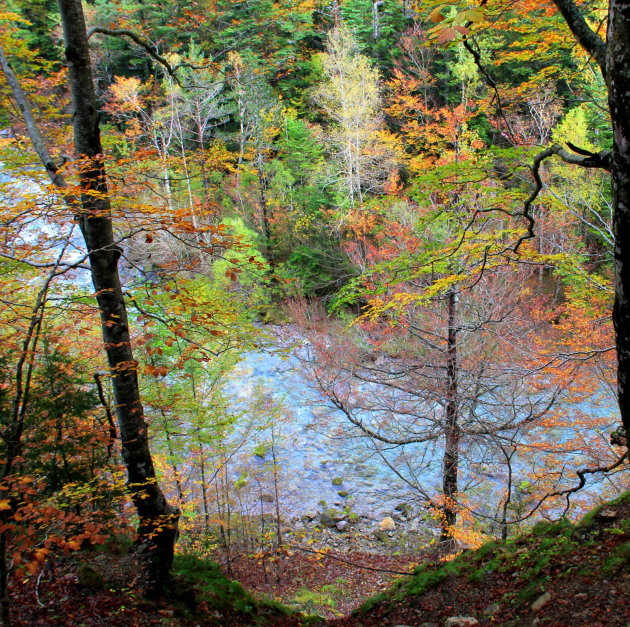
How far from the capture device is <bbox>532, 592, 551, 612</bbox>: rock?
2816 millimetres

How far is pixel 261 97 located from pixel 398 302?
716 inches

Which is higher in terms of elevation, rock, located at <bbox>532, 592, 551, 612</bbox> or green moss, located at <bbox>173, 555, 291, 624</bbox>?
rock, located at <bbox>532, 592, 551, 612</bbox>

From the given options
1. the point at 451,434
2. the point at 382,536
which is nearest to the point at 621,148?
the point at 451,434

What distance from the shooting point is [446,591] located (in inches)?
154

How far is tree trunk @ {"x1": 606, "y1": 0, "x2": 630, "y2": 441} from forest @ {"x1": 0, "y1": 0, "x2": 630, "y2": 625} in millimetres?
12

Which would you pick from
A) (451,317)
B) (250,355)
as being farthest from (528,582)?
(250,355)

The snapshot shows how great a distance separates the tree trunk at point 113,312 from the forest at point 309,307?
0.08 ft

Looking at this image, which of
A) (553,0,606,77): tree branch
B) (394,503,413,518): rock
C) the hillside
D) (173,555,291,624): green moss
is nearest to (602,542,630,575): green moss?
the hillside

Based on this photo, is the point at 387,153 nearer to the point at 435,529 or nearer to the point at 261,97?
the point at 261,97

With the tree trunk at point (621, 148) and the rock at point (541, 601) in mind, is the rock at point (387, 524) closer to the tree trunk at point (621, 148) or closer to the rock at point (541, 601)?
the rock at point (541, 601)

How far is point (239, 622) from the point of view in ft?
13.2

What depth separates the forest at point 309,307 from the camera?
323 cm

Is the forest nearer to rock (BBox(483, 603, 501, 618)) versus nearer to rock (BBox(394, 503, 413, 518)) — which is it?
rock (BBox(394, 503, 413, 518))

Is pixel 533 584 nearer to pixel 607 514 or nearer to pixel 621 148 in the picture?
pixel 607 514
